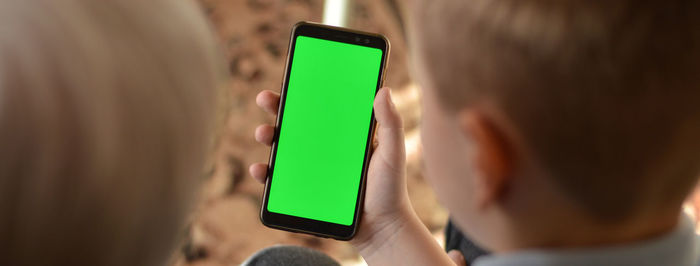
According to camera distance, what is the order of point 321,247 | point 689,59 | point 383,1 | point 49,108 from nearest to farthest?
point 49,108 → point 689,59 → point 321,247 → point 383,1

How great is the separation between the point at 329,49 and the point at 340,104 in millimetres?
62

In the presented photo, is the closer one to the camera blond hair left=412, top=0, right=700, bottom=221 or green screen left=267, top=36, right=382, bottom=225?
blond hair left=412, top=0, right=700, bottom=221

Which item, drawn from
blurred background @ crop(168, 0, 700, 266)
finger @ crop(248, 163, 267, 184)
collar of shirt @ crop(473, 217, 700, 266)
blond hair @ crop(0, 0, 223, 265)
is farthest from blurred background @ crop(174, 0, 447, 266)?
blond hair @ crop(0, 0, 223, 265)

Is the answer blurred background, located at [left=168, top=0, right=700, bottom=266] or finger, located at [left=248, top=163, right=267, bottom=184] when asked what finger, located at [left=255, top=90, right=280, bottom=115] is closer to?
finger, located at [left=248, top=163, right=267, bottom=184]

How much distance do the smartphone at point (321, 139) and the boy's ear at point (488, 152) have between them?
0.35m

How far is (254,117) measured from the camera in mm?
1509

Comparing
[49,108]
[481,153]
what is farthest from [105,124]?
[481,153]

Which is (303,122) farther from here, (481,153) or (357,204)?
(481,153)

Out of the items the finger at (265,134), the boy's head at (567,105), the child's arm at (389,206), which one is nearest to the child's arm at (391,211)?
the child's arm at (389,206)

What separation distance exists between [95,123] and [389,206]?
55 cm

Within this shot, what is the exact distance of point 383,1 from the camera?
1726 mm

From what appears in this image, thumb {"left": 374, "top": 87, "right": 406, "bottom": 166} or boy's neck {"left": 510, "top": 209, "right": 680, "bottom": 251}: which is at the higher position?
boy's neck {"left": 510, "top": 209, "right": 680, "bottom": 251}

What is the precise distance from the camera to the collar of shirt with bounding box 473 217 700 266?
401mm

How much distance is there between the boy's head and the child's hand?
0.91ft
